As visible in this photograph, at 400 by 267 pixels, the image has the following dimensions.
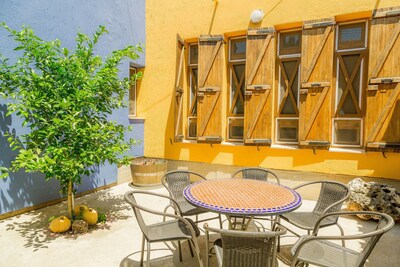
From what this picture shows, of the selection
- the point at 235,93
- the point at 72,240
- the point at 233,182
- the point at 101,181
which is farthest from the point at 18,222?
the point at 235,93

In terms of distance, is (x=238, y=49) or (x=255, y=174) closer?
(x=255, y=174)

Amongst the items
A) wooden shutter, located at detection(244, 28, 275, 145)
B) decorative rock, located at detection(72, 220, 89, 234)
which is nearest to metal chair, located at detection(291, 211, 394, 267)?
decorative rock, located at detection(72, 220, 89, 234)

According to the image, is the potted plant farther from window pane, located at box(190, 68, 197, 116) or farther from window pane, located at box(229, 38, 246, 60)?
window pane, located at box(229, 38, 246, 60)

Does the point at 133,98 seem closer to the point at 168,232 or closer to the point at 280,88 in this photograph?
the point at 280,88

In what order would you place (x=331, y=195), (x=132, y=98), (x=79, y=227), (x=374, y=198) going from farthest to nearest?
1. (x=132, y=98)
2. (x=374, y=198)
3. (x=79, y=227)
4. (x=331, y=195)

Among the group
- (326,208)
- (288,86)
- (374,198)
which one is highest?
(288,86)

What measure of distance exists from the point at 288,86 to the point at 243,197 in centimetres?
362

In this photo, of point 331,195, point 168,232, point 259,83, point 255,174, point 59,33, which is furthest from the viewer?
point 259,83

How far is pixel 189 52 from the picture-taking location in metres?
6.40

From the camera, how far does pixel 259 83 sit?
5.26 metres

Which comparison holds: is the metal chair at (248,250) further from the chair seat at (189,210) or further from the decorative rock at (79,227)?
the decorative rock at (79,227)

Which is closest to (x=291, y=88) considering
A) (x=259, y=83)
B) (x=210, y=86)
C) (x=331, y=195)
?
(x=259, y=83)

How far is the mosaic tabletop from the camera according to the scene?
215 centimetres

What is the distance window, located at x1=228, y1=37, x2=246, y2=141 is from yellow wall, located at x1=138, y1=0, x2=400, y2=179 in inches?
10.1
